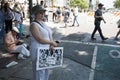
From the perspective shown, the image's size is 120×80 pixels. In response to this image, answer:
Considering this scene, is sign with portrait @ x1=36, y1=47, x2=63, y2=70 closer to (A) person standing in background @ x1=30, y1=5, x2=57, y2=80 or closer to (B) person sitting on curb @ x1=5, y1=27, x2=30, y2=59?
(A) person standing in background @ x1=30, y1=5, x2=57, y2=80

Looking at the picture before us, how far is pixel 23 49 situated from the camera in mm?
8797

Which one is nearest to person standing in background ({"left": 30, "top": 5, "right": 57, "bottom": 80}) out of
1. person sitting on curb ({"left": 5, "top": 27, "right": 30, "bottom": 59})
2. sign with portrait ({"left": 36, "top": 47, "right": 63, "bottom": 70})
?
sign with portrait ({"left": 36, "top": 47, "right": 63, "bottom": 70})

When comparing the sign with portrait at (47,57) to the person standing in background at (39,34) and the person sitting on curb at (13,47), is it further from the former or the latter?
the person sitting on curb at (13,47)

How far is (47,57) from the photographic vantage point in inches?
177

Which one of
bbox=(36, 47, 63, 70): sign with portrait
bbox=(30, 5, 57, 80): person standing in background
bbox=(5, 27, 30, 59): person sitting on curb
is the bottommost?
bbox=(5, 27, 30, 59): person sitting on curb

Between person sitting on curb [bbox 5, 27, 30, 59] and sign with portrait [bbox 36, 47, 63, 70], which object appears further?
person sitting on curb [bbox 5, 27, 30, 59]

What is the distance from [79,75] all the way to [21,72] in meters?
1.53

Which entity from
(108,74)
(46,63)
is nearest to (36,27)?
(46,63)

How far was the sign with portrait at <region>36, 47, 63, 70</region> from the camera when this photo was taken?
4.43m

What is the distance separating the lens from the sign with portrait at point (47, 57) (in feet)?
14.5

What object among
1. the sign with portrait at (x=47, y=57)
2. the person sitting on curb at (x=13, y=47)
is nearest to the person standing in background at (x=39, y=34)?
the sign with portrait at (x=47, y=57)

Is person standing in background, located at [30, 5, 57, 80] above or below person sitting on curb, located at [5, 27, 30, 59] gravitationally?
above

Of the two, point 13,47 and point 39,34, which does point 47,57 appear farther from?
point 13,47

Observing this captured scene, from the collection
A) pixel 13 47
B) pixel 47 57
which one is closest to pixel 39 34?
pixel 47 57
